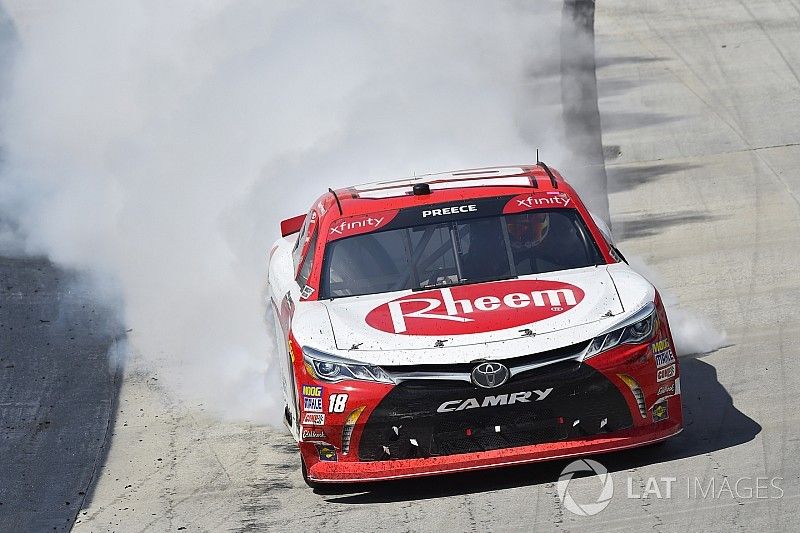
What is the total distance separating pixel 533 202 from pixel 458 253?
1.78ft

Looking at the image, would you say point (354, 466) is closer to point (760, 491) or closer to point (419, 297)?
point (419, 297)

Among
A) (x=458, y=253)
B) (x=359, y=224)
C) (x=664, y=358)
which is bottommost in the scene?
(x=664, y=358)

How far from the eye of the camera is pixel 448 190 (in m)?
8.27

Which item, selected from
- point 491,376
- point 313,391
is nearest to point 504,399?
point 491,376

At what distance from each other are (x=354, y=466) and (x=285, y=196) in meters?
5.63

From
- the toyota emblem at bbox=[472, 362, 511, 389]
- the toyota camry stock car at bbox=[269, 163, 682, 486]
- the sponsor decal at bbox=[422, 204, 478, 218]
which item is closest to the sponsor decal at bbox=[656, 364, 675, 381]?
the toyota camry stock car at bbox=[269, 163, 682, 486]

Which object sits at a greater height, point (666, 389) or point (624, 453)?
point (666, 389)

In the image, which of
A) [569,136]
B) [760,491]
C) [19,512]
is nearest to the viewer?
[760,491]

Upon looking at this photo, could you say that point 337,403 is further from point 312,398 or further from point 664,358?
point 664,358

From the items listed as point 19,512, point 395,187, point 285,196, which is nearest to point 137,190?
point 285,196

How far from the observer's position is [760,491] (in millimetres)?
6609

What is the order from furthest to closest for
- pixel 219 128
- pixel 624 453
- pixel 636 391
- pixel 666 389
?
pixel 219 128 → pixel 624 453 → pixel 666 389 → pixel 636 391

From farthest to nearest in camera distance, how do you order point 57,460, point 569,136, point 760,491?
point 569,136
point 57,460
point 760,491

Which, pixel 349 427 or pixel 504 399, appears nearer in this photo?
pixel 504 399
